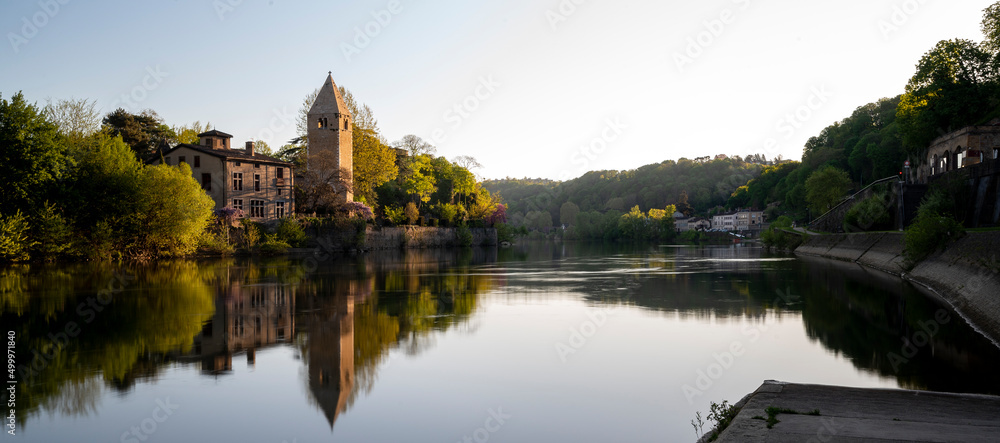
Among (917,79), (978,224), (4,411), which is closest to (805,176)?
(917,79)

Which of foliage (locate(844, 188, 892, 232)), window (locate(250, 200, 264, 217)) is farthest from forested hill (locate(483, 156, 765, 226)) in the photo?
foliage (locate(844, 188, 892, 232))

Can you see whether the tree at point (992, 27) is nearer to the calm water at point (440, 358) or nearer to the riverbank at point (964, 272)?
the riverbank at point (964, 272)

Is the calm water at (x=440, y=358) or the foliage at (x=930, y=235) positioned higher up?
the foliage at (x=930, y=235)

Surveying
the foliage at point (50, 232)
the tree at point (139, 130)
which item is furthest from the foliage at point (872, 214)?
the tree at point (139, 130)

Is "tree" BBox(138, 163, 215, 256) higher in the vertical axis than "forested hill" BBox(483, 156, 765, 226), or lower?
lower

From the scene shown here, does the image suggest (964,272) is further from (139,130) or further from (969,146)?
(139,130)

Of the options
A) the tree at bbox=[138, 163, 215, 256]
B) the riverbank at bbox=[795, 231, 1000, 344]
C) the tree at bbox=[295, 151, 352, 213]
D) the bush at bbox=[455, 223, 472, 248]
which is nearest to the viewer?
the riverbank at bbox=[795, 231, 1000, 344]

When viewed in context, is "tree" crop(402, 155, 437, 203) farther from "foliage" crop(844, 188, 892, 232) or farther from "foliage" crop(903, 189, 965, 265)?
"foliage" crop(903, 189, 965, 265)

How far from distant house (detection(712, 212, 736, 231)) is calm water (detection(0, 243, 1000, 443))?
127 metres

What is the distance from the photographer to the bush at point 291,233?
53219 millimetres

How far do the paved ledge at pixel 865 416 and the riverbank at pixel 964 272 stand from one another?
7.46 m

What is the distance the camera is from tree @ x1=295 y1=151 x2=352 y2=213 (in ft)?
201

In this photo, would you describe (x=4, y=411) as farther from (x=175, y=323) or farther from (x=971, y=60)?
(x=971, y=60)

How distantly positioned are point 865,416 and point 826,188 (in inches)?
3201
